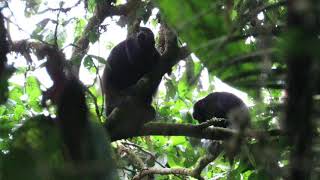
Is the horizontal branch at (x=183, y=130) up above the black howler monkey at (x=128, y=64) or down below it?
below

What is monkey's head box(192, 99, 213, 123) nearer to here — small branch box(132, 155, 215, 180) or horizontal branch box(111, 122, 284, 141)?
small branch box(132, 155, 215, 180)

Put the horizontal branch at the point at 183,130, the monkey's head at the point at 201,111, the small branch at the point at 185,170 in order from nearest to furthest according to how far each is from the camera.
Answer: the horizontal branch at the point at 183,130
the small branch at the point at 185,170
the monkey's head at the point at 201,111

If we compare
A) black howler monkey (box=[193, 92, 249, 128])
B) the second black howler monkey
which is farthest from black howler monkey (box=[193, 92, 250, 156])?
the second black howler monkey

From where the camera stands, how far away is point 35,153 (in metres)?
0.58

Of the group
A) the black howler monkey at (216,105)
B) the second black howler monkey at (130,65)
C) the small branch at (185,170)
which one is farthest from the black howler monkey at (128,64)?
the black howler monkey at (216,105)

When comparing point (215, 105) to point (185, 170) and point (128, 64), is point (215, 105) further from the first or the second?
point (185, 170)

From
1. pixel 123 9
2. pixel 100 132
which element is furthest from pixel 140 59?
pixel 100 132

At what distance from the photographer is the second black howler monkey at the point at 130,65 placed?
5297 millimetres

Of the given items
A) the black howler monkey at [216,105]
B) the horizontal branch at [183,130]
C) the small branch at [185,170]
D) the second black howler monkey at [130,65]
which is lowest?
the small branch at [185,170]

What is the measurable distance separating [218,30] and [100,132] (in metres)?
0.21

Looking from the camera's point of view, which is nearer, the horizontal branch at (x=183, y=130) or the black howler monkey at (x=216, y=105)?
the horizontal branch at (x=183, y=130)

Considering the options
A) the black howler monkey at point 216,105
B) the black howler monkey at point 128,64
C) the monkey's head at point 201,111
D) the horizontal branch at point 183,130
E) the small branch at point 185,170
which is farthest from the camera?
the monkey's head at point 201,111

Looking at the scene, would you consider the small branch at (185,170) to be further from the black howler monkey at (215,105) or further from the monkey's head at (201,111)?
the monkey's head at (201,111)

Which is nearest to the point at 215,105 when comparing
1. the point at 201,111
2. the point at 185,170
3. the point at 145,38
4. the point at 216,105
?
the point at 216,105
